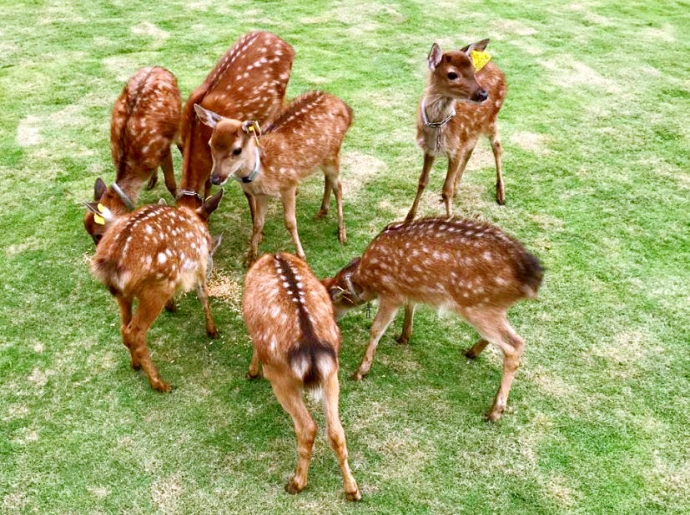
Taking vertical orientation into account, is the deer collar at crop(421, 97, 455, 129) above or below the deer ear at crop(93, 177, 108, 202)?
above

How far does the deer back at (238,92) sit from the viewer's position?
15.4ft

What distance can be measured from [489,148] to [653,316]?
8.27 feet

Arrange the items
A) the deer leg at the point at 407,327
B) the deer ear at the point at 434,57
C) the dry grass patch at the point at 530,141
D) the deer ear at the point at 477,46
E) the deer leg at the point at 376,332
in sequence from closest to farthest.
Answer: the deer leg at the point at 376,332, the deer leg at the point at 407,327, the deer ear at the point at 434,57, the deer ear at the point at 477,46, the dry grass patch at the point at 530,141

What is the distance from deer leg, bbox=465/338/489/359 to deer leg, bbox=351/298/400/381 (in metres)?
0.58

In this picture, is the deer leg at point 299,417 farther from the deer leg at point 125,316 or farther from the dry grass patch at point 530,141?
the dry grass patch at point 530,141


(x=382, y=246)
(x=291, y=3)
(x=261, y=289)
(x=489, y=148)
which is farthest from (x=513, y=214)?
(x=291, y=3)

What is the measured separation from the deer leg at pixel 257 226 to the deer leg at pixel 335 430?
188 cm

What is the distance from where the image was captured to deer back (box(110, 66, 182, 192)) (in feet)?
15.8

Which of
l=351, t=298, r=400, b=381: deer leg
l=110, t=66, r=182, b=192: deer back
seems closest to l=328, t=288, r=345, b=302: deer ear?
l=351, t=298, r=400, b=381: deer leg

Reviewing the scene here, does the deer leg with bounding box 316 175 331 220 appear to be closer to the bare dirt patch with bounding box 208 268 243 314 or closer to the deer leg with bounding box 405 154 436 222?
the deer leg with bounding box 405 154 436 222

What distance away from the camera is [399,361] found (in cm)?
399

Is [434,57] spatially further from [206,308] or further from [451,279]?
[206,308]

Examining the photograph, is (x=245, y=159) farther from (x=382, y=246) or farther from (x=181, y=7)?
(x=181, y=7)

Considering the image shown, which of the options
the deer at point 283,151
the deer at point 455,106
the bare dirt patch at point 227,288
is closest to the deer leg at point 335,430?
the bare dirt patch at point 227,288
